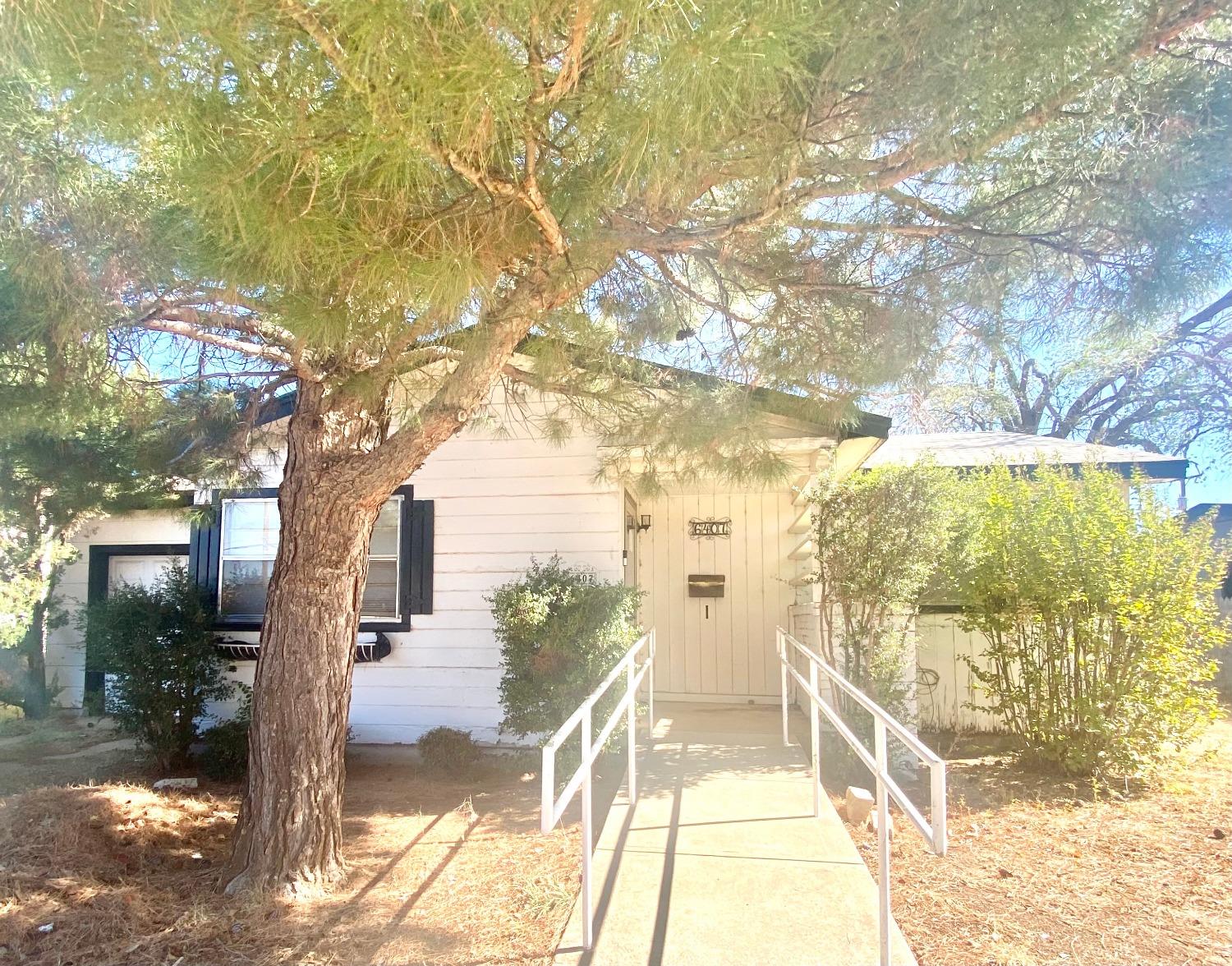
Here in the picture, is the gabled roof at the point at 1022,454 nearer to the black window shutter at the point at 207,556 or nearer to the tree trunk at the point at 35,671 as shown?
the black window shutter at the point at 207,556

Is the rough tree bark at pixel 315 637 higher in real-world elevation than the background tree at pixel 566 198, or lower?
lower

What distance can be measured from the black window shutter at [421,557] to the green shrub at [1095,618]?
4421 millimetres

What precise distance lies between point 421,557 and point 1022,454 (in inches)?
252

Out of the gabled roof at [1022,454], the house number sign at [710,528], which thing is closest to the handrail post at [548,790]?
the gabled roof at [1022,454]

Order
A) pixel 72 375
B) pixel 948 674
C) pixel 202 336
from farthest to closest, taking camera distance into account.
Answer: pixel 948 674, pixel 202 336, pixel 72 375

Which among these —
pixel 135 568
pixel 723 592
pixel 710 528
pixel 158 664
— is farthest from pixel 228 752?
pixel 710 528

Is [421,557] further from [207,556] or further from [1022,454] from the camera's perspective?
[1022,454]

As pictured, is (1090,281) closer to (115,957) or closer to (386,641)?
(115,957)

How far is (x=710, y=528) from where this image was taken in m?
9.31

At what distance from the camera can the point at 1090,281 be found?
4.00m

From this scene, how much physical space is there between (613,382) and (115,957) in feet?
12.4

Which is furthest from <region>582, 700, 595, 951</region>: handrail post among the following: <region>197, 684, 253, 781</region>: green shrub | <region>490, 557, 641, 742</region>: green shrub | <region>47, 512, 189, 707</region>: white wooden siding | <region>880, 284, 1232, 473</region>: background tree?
<region>47, 512, 189, 707</region>: white wooden siding

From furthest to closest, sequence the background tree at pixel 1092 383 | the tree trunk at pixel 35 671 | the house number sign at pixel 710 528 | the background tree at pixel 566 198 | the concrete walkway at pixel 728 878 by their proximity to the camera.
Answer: the house number sign at pixel 710 528 → the tree trunk at pixel 35 671 → the background tree at pixel 1092 383 → the concrete walkway at pixel 728 878 → the background tree at pixel 566 198

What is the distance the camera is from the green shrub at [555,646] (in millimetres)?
5914
